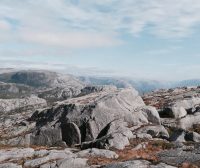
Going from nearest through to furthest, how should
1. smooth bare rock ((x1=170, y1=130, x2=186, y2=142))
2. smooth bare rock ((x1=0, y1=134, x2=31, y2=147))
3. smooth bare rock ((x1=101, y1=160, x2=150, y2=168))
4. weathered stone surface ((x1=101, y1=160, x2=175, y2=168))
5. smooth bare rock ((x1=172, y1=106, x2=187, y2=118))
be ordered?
weathered stone surface ((x1=101, y1=160, x2=175, y2=168)), smooth bare rock ((x1=101, y1=160, x2=150, y2=168)), smooth bare rock ((x1=170, y1=130, x2=186, y2=142)), smooth bare rock ((x1=0, y1=134, x2=31, y2=147)), smooth bare rock ((x1=172, y1=106, x2=187, y2=118))

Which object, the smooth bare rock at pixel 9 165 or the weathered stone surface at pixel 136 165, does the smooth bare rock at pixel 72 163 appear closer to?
the weathered stone surface at pixel 136 165

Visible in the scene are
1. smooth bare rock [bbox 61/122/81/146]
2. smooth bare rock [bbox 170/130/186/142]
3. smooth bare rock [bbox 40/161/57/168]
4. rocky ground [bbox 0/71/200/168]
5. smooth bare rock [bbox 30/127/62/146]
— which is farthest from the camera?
smooth bare rock [bbox 30/127/62/146]

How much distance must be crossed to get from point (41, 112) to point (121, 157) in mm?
39791

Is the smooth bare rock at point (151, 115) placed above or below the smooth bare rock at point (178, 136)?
above

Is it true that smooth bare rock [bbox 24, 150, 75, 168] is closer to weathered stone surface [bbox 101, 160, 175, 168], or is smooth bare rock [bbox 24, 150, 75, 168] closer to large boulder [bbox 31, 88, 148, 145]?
weathered stone surface [bbox 101, 160, 175, 168]

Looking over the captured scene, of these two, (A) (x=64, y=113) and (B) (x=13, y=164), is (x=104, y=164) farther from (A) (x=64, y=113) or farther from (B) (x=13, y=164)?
(A) (x=64, y=113)

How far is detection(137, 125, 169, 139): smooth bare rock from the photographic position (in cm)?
7031

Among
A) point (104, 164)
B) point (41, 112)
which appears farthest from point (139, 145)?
point (41, 112)

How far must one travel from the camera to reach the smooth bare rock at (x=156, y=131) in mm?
70312

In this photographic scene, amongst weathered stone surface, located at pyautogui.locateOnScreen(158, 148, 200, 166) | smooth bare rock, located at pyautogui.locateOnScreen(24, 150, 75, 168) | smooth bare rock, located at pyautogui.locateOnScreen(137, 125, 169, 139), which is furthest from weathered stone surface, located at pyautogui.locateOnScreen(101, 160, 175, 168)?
smooth bare rock, located at pyautogui.locateOnScreen(137, 125, 169, 139)

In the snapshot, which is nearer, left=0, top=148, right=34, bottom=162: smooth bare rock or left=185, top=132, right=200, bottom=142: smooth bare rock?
left=0, top=148, right=34, bottom=162: smooth bare rock

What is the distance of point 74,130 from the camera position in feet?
249

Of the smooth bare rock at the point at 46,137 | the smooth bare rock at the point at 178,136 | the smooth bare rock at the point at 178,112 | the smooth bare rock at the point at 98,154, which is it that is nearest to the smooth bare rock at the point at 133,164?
the smooth bare rock at the point at 98,154

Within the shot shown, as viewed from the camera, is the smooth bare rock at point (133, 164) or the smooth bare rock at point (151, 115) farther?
the smooth bare rock at point (151, 115)
